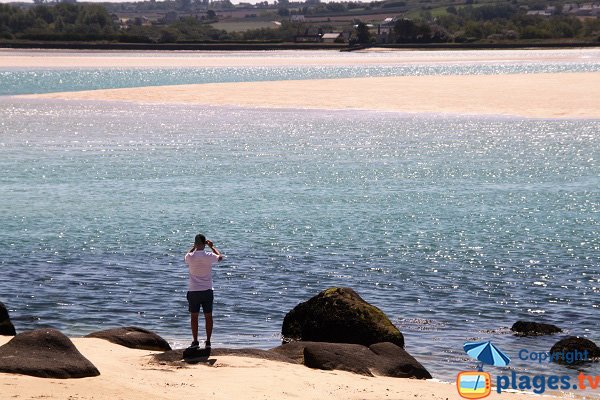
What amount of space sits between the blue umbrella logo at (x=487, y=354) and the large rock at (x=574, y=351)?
4.09 ft

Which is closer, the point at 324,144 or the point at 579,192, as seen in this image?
the point at 579,192

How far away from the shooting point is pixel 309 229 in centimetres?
2967

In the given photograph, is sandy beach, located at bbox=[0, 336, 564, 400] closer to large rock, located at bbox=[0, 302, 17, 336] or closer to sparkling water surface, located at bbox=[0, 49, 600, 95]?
large rock, located at bbox=[0, 302, 17, 336]

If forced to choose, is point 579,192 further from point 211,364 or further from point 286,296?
point 211,364

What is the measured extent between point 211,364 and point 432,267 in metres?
9.68

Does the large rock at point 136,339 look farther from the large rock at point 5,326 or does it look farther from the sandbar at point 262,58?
the sandbar at point 262,58

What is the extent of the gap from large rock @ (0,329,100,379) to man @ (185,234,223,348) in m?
2.29

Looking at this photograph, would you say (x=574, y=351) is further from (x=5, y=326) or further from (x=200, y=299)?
(x=5, y=326)

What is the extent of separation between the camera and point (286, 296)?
22047 mm

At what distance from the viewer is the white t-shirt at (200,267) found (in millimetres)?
16875

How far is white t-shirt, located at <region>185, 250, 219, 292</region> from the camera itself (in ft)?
55.4

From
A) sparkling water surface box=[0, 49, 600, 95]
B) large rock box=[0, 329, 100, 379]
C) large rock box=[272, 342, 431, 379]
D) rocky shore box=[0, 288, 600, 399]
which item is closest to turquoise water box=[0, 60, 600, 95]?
sparkling water surface box=[0, 49, 600, 95]

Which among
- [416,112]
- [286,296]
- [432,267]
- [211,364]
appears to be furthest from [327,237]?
[416,112]

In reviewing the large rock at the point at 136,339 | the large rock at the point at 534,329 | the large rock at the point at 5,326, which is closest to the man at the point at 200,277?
the large rock at the point at 136,339
